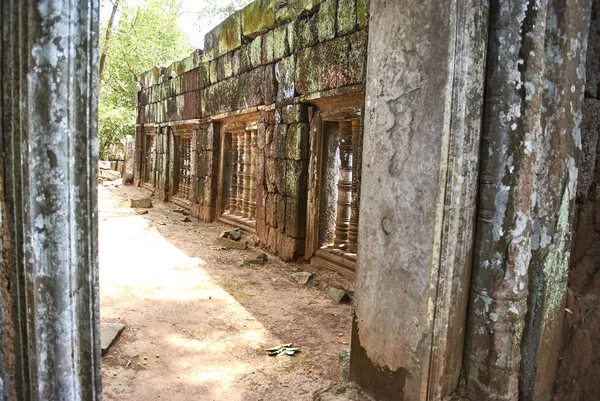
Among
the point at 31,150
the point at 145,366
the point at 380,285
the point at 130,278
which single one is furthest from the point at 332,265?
the point at 31,150

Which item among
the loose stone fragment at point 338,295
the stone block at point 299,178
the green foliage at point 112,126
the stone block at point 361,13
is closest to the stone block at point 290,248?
the stone block at point 299,178

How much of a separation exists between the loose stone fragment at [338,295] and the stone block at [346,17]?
9.19ft

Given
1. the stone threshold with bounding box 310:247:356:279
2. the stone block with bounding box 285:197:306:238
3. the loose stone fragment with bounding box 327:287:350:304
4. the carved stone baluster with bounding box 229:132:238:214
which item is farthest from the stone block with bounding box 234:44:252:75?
the loose stone fragment with bounding box 327:287:350:304

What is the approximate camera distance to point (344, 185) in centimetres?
533

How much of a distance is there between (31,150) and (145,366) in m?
2.38

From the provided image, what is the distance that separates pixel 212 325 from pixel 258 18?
477 centimetres

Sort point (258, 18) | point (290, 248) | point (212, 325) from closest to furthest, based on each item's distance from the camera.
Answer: point (212, 325), point (290, 248), point (258, 18)

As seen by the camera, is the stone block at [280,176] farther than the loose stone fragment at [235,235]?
No

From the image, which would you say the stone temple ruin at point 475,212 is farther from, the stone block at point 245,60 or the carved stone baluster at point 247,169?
the carved stone baluster at point 247,169

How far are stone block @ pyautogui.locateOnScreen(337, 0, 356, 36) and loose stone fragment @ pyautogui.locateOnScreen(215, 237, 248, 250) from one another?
11.3 ft

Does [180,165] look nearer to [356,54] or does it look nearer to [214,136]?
[214,136]

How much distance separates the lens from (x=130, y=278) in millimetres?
5078

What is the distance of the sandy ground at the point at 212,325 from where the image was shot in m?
2.90

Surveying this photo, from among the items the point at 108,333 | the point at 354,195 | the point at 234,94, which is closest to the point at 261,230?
the point at 354,195
